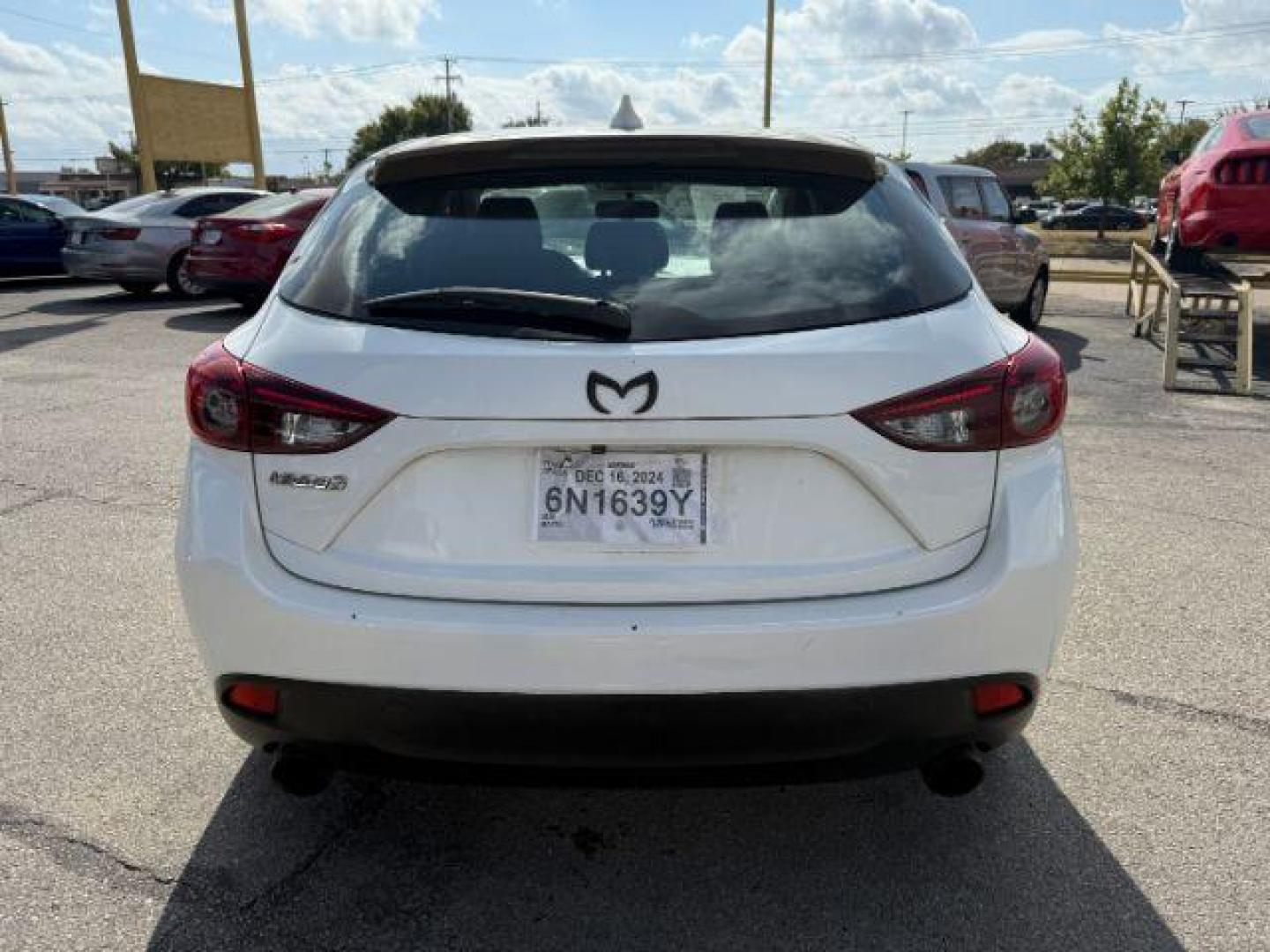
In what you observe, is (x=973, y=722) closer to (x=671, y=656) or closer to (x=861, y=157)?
(x=671, y=656)

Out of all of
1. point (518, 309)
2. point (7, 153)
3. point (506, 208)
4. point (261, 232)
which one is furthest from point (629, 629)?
point (7, 153)

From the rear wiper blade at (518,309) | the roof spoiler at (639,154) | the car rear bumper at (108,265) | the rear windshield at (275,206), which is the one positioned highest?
the roof spoiler at (639,154)

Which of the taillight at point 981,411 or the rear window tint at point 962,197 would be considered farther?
the rear window tint at point 962,197

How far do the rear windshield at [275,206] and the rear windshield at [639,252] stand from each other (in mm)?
11036

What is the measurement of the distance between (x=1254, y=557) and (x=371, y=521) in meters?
4.14

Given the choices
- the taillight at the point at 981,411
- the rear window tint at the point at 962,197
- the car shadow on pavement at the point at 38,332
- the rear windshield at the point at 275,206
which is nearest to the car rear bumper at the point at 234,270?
the rear windshield at the point at 275,206

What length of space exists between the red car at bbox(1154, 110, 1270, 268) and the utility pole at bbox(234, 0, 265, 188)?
2160 cm

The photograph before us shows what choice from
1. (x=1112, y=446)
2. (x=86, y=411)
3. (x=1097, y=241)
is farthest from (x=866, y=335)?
(x=1097, y=241)

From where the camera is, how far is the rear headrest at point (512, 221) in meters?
2.28

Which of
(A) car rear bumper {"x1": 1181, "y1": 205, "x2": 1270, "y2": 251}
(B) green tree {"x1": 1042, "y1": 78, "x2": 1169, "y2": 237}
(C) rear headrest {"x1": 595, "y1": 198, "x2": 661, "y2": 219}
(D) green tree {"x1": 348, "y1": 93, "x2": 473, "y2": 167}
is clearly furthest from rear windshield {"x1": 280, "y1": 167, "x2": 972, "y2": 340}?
(D) green tree {"x1": 348, "y1": 93, "x2": 473, "y2": 167}

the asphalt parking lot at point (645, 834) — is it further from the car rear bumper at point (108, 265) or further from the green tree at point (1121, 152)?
the green tree at point (1121, 152)

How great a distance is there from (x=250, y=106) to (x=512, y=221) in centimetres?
2650

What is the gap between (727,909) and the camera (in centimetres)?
234

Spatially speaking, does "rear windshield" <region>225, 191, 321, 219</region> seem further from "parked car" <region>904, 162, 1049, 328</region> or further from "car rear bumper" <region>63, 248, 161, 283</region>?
"parked car" <region>904, 162, 1049, 328</region>
